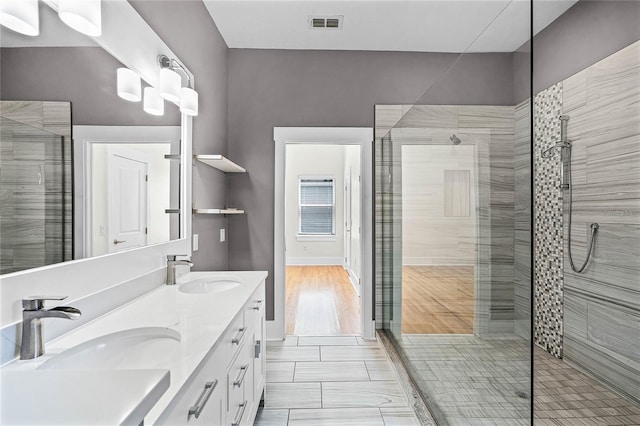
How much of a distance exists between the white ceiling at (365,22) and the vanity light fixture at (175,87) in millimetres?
936

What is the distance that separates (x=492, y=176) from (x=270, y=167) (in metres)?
2.31

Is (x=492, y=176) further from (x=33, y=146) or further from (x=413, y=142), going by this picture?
(x=33, y=146)

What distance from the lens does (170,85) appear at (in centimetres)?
192

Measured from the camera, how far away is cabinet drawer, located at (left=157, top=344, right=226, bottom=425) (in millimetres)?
803

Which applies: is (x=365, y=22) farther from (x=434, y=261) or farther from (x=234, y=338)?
(x=234, y=338)

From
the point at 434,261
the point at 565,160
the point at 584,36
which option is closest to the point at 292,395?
the point at 434,261

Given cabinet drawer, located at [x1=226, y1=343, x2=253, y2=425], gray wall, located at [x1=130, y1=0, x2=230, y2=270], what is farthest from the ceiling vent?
cabinet drawer, located at [x1=226, y1=343, x2=253, y2=425]

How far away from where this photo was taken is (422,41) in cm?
316

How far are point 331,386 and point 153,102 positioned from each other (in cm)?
212

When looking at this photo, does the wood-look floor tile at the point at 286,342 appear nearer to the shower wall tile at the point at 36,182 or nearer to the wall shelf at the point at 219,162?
the wall shelf at the point at 219,162

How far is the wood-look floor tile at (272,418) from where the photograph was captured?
2011 mm

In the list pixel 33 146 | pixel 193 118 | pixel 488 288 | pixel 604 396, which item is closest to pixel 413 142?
pixel 488 288

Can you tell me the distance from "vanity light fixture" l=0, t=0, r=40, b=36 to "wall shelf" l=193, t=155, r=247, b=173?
1365mm

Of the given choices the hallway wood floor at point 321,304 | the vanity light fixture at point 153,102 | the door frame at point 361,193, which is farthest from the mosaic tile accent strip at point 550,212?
the vanity light fixture at point 153,102
